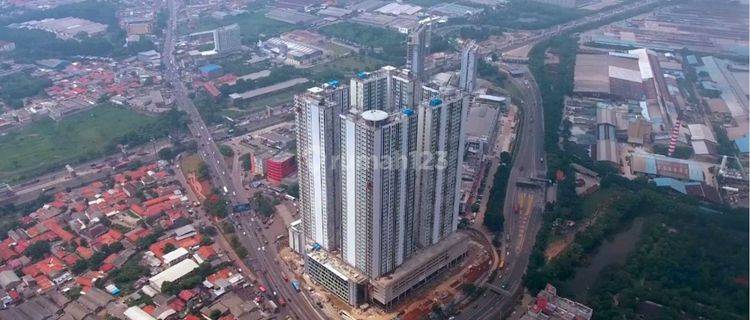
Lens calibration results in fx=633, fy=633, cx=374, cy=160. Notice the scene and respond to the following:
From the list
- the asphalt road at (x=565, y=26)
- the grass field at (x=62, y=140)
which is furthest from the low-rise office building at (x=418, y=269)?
the asphalt road at (x=565, y=26)

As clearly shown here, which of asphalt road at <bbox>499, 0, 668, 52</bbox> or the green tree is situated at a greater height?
asphalt road at <bbox>499, 0, 668, 52</bbox>

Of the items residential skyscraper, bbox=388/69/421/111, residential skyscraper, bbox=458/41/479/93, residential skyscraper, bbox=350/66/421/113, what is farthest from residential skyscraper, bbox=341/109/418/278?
residential skyscraper, bbox=458/41/479/93

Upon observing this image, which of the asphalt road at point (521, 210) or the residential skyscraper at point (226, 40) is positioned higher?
the residential skyscraper at point (226, 40)

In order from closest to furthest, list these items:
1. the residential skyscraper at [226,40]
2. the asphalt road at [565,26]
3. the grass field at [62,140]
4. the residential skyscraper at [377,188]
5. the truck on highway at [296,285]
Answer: the residential skyscraper at [377,188]
the truck on highway at [296,285]
the grass field at [62,140]
the residential skyscraper at [226,40]
the asphalt road at [565,26]

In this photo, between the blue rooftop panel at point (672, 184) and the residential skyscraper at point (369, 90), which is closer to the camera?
the residential skyscraper at point (369, 90)

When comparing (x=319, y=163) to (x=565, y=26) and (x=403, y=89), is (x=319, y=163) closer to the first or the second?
(x=403, y=89)

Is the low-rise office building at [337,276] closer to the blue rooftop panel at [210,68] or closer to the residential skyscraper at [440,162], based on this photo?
the residential skyscraper at [440,162]

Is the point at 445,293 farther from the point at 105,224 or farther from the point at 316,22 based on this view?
the point at 316,22

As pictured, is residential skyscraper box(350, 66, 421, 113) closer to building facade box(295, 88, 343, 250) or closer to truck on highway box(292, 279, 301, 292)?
building facade box(295, 88, 343, 250)
